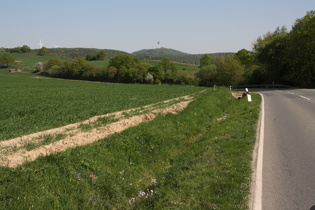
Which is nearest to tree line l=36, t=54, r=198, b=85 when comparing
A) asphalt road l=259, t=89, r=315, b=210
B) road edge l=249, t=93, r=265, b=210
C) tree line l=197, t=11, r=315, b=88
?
tree line l=197, t=11, r=315, b=88

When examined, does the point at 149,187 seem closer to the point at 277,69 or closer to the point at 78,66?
the point at 277,69

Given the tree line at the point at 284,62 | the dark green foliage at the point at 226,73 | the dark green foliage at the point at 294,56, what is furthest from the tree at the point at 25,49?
the dark green foliage at the point at 294,56

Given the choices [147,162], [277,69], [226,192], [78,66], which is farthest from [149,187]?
[78,66]

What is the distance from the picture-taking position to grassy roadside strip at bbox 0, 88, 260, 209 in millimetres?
5230

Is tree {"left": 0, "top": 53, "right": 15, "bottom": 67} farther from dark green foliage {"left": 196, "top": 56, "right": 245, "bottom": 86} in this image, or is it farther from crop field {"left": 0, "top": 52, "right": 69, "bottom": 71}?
dark green foliage {"left": 196, "top": 56, "right": 245, "bottom": 86}

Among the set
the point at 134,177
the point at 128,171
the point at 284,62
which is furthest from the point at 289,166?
the point at 284,62

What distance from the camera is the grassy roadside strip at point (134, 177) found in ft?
17.2

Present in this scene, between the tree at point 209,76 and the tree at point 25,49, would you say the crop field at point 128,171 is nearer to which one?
the tree at point 209,76

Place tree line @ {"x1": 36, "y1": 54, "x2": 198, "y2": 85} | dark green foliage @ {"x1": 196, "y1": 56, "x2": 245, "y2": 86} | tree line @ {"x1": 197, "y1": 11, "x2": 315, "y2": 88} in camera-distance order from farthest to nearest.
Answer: tree line @ {"x1": 36, "y1": 54, "x2": 198, "y2": 85} → dark green foliage @ {"x1": 196, "y1": 56, "x2": 245, "y2": 86} → tree line @ {"x1": 197, "y1": 11, "x2": 315, "y2": 88}

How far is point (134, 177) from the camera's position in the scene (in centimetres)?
758

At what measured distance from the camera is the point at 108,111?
14156 millimetres

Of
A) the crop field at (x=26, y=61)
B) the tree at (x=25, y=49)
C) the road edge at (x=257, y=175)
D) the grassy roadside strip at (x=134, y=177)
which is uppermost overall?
the tree at (x=25, y=49)

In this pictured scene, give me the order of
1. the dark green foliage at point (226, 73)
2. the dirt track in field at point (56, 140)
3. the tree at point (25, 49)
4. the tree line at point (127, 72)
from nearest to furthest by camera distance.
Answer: the dirt track in field at point (56, 140) → the dark green foliage at point (226, 73) → the tree line at point (127, 72) → the tree at point (25, 49)

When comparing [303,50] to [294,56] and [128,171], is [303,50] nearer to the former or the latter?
[294,56]
